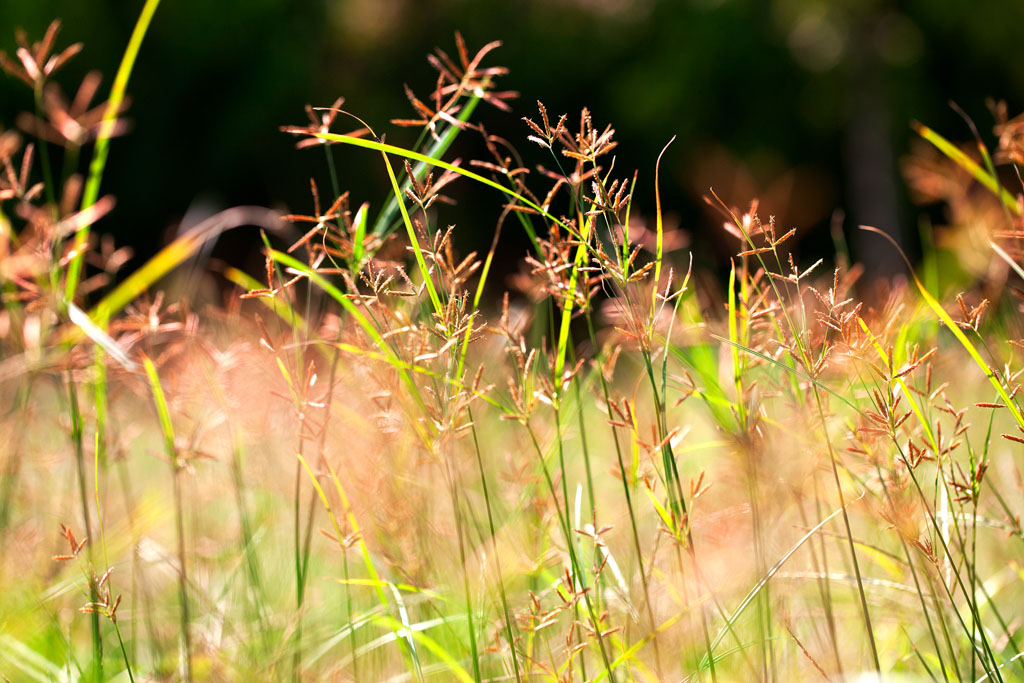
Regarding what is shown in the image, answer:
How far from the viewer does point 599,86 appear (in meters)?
7.61

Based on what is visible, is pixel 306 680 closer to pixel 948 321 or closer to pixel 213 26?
pixel 948 321

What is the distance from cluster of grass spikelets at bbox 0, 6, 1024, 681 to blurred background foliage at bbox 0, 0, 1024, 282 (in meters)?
5.01

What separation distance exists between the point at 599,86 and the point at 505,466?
6.56 m

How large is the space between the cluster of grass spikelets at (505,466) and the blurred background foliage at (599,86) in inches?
197

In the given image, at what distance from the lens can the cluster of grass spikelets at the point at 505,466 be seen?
28.7 inches

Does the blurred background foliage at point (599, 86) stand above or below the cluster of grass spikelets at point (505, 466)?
above

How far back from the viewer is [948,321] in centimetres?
74

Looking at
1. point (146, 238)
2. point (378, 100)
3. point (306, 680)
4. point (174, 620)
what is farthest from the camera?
point (378, 100)

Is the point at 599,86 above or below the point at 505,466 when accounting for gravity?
above

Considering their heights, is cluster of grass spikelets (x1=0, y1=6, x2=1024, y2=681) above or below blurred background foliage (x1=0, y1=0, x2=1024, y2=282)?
below

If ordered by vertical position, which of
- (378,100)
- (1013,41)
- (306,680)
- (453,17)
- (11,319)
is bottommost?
(306,680)

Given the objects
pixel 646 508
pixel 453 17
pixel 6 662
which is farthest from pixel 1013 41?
pixel 6 662

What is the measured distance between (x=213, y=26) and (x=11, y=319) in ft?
18.9

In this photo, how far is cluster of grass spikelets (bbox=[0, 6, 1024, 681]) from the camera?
0.73 metres
